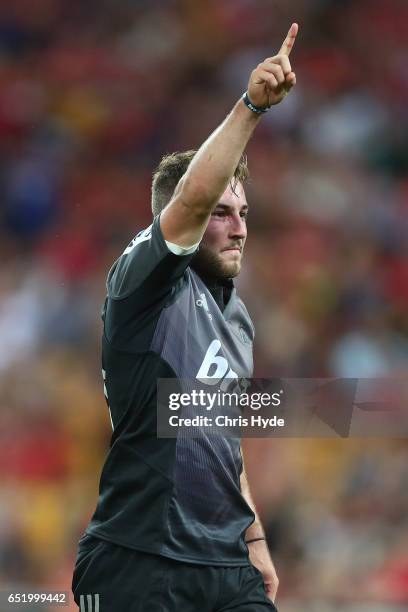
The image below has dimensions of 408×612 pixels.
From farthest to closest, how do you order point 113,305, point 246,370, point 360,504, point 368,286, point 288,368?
point 368,286
point 288,368
point 360,504
point 246,370
point 113,305

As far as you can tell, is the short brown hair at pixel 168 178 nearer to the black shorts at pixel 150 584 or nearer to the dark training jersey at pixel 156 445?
the dark training jersey at pixel 156 445

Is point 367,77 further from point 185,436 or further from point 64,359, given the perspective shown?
point 185,436

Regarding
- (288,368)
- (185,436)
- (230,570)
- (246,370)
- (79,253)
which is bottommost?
(230,570)

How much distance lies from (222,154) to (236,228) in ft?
1.82

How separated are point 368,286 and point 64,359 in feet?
6.71

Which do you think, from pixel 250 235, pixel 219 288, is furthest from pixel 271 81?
pixel 250 235

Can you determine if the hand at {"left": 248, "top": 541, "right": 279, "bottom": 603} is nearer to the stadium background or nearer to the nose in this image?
the nose

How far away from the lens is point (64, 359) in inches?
264

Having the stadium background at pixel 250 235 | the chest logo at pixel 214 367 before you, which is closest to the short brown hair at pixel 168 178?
the chest logo at pixel 214 367

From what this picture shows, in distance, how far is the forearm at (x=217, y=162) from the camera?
2.65 m

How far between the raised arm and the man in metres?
0.01

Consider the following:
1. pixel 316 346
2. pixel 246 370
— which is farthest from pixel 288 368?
pixel 246 370

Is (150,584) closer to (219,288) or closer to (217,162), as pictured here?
(219,288)

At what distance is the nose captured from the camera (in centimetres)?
317
